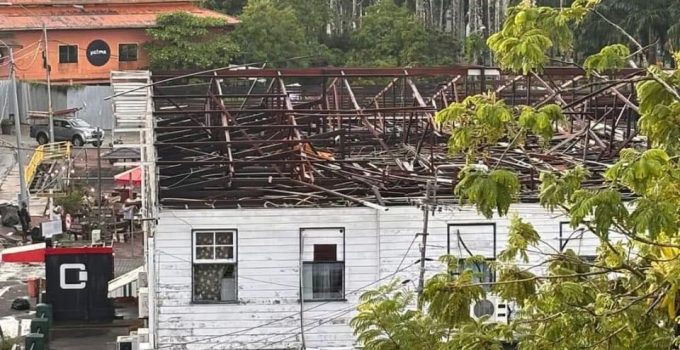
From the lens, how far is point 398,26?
64562 millimetres

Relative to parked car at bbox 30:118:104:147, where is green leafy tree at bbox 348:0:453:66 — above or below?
above

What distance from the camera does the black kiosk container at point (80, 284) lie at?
24.5 m

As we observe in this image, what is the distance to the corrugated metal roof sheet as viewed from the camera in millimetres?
62094

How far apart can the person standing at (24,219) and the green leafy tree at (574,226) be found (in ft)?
90.9

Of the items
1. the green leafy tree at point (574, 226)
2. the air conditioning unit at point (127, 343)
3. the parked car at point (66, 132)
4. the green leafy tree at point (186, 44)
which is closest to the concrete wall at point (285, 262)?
the air conditioning unit at point (127, 343)

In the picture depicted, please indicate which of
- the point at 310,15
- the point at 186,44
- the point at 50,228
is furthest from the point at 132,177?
the point at 310,15

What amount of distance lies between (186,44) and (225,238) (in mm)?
43778

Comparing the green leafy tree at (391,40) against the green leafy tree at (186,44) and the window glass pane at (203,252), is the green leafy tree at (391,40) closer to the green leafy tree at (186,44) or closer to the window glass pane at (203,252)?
the green leafy tree at (186,44)

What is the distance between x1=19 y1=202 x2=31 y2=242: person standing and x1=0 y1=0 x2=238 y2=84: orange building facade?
25367 millimetres

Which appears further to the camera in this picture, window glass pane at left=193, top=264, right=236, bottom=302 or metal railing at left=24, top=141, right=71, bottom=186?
metal railing at left=24, top=141, right=71, bottom=186

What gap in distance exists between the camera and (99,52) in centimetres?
6325

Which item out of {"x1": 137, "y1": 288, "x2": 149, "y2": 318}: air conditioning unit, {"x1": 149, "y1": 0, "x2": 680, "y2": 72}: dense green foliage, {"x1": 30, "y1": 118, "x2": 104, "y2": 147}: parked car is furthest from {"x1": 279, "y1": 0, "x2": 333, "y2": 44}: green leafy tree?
{"x1": 137, "y1": 288, "x2": 149, "y2": 318}: air conditioning unit

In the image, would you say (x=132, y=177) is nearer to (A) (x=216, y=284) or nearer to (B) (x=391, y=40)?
(A) (x=216, y=284)

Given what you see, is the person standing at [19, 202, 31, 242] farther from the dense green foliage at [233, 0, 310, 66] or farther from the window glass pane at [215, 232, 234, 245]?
the dense green foliage at [233, 0, 310, 66]
